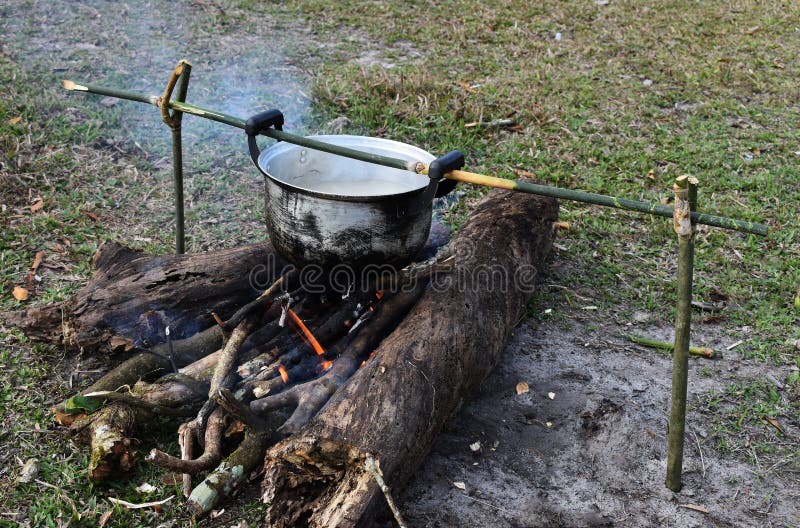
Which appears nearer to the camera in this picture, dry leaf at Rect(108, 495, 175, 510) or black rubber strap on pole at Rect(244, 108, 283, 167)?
dry leaf at Rect(108, 495, 175, 510)

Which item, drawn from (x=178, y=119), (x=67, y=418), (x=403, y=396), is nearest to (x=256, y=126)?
(x=178, y=119)

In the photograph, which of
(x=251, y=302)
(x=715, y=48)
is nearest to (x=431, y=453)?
(x=251, y=302)

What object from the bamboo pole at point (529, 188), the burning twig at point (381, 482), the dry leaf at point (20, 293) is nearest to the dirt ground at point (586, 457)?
the burning twig at point (381, 482)

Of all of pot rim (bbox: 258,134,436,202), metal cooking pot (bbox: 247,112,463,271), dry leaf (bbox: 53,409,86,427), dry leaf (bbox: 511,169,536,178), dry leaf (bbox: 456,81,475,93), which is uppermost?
pot rim (bbox: 258,134,436,202)

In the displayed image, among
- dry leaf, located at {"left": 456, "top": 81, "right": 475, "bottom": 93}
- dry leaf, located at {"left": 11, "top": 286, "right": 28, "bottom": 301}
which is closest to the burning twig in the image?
dry leaf, located at {"left": 11, "top": 286, "right": 28, "bottom": 301}

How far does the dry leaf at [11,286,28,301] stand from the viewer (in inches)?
161

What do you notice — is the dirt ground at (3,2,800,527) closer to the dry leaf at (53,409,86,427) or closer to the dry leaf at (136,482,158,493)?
the dry leaf at (136,482,158,493)

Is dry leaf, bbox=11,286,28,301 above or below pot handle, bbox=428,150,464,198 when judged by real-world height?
below

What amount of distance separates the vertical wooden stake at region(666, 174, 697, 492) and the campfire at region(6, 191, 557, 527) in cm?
91

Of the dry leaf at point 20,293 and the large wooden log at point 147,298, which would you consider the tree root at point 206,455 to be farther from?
the dry leaf at point 20,293

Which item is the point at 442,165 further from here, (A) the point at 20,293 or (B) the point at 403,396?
(A) the point at 20,293

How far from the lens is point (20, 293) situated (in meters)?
4.11

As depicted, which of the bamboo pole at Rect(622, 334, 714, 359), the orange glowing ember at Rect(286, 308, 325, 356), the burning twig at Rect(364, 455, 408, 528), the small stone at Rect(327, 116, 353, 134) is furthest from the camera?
the small stone at Rect(327, 116, 353, 134)

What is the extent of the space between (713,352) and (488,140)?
2.92 meters
